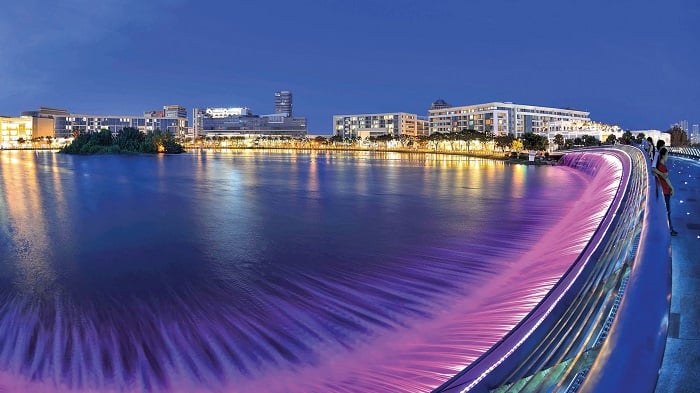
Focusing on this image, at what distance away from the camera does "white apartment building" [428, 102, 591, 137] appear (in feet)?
371

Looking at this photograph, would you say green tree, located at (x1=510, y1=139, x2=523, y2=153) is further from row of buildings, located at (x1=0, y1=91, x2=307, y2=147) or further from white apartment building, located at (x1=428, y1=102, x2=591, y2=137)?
row of buildings, located at (x1=0, y1=91, x2=307, y2=147)

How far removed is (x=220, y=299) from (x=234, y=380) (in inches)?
105

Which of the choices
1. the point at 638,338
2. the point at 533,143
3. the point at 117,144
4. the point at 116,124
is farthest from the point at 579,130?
the point at 116,124

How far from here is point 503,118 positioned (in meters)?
113

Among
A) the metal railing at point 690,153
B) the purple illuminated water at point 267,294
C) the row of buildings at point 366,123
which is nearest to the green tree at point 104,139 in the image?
the row of buildings at point 366,123

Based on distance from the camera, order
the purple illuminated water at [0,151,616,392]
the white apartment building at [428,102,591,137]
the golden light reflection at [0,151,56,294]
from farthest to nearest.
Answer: the white apartment building at [428,102,591,137] < the golden light reflection at [0,151,56,294] < the purple illuminated water at [0,151,616,392]

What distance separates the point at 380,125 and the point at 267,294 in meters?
145

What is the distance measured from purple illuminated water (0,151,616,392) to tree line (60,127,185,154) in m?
81.0

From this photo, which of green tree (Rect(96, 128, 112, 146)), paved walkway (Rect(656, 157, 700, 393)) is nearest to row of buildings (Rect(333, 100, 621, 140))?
green tree (Rect(96, 128, 112, 146))

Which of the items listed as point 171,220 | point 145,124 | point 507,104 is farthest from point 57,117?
point 171,220

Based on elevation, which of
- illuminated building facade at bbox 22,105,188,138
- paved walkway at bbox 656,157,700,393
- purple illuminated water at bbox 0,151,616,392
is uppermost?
illuminated building facade at bbox 22,105,188,138

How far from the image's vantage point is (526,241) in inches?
487

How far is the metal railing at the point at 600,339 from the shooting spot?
1.44 meters

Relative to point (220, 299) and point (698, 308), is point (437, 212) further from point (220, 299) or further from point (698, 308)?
point (698, 308)
